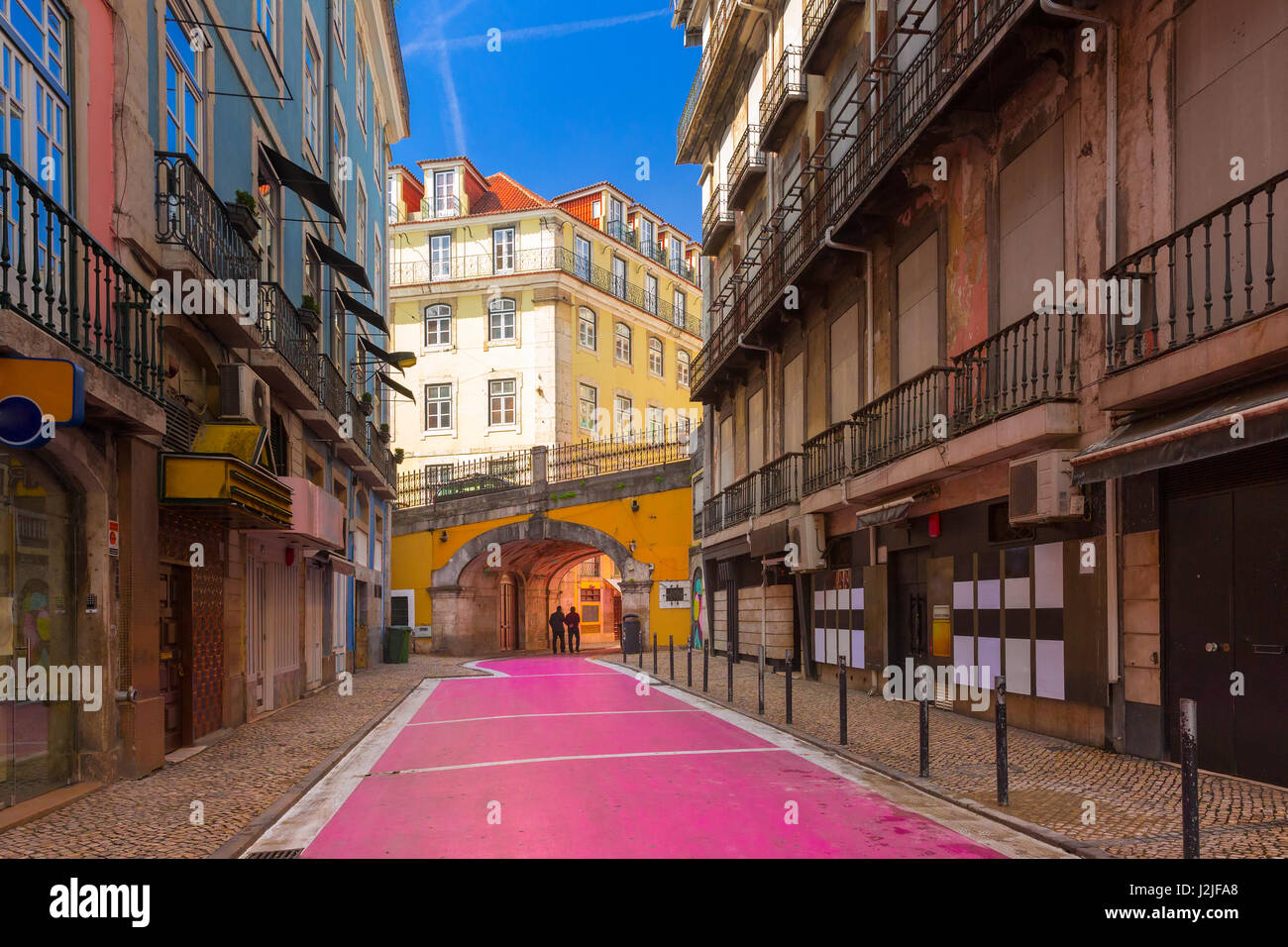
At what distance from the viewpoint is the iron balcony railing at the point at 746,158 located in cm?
2377

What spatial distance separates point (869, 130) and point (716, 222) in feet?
38.9

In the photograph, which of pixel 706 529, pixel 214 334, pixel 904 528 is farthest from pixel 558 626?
pixel 214 334

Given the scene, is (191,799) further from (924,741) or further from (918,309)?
(918,309)

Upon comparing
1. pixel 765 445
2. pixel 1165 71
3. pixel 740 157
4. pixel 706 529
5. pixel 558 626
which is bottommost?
pixel 558 626

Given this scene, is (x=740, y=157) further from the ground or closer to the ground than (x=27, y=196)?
further from the ground

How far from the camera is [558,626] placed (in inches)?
1427

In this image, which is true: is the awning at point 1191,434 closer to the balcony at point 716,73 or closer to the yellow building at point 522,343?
the balcony at point 716,73

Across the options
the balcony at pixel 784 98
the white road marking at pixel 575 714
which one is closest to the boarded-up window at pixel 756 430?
the balcony at pixel 784 98

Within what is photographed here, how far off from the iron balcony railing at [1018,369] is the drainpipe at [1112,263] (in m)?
0.96

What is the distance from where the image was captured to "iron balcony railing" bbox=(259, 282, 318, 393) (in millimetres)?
14367

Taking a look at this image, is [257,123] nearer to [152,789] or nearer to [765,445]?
[152,789]

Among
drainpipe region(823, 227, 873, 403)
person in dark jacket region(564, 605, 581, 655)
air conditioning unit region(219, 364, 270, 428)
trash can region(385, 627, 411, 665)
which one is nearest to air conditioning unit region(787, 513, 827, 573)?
drainpipe region(823, 227, 873, 403)

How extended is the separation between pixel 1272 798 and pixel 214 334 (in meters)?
11.5

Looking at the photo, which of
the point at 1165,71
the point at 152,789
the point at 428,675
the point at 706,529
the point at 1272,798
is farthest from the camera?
the point at 706,529
